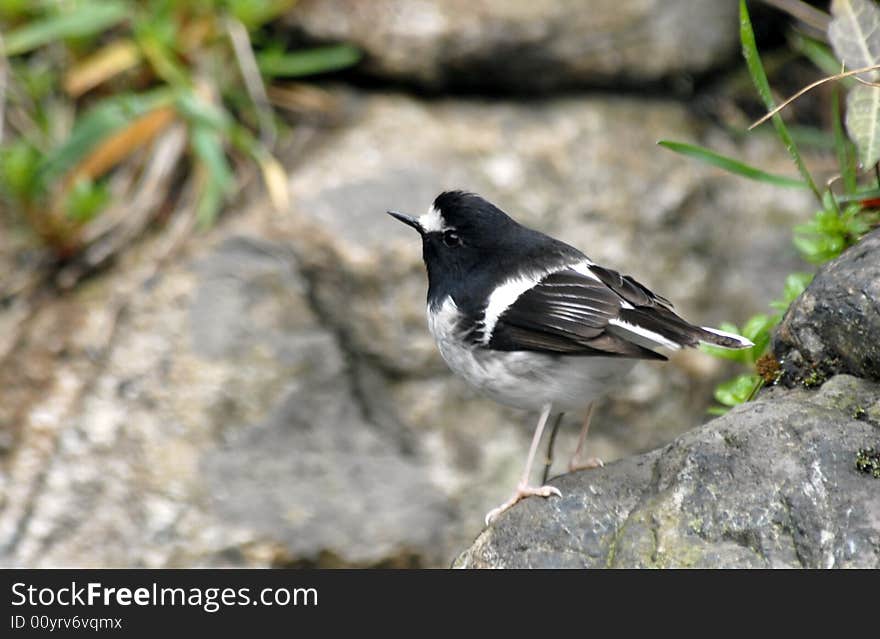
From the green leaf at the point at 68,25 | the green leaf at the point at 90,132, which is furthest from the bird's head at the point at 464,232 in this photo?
the green leaf at the point at 68,25

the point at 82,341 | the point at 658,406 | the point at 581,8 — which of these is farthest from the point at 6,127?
the point at 658,406

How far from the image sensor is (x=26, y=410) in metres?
6.48

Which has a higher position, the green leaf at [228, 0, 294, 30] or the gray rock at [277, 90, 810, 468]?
the green leaf at [228, 0, 294, 30]

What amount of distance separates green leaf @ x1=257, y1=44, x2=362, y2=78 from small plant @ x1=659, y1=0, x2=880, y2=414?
3352mm

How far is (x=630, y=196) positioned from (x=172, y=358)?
290 cm

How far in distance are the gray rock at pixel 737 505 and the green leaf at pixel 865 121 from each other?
837 millimetres

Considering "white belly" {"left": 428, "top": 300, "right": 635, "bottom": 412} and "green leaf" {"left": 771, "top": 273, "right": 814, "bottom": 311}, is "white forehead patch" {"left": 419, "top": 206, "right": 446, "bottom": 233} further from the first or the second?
"green leaf" {"left": 771, "top": 273, "right": 814, "bottom": 311}

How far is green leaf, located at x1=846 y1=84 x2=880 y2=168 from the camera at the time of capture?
3.98 meters

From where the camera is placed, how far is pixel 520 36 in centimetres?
714

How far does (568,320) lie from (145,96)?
399 cm

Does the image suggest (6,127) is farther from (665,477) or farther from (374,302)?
(665,477)

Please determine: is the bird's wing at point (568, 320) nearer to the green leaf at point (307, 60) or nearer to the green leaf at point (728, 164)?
the green leaf at point (728, 164)

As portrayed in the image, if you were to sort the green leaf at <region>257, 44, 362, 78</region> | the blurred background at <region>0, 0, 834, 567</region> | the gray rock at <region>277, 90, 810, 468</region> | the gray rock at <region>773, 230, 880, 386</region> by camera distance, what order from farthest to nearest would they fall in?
the green leaf at <region>257, 44, 362, 78</region>
the gray rock at <region>277, 90, 810, 468</region>
the blurred background at <region>0, 0, 834, 567</region>
the gray rock at <region>773, 230, 880, 386</region>

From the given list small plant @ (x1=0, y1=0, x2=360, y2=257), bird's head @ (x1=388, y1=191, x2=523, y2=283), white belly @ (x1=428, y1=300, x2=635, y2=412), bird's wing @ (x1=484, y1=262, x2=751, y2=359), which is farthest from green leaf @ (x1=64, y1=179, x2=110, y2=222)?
bird's wing @ (x1=484, y1=262, x2=751, y2=359)
